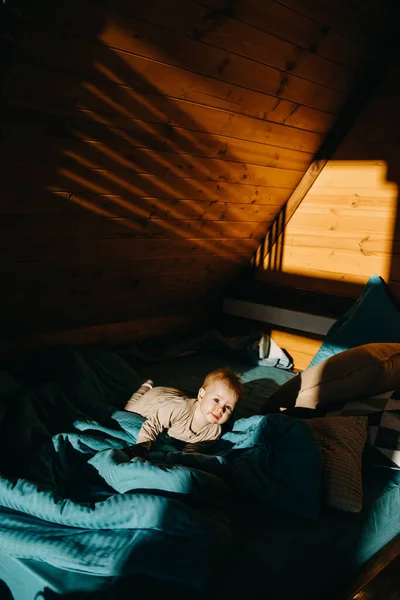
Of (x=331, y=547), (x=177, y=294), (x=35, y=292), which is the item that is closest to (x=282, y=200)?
(x=177, y=294)

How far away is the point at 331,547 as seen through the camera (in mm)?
1604

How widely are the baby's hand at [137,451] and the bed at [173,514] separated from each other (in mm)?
75

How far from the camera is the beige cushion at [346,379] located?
7.29ft

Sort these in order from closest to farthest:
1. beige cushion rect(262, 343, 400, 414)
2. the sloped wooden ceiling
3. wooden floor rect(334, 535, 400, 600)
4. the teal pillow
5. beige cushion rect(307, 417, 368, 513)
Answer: wooden floor rect(334, 535, 400, 600) < beige cushion rect(307, 417, 368, 513) < the sloped wooden ceiling < beige cushion rect(262, 343, 400, 414) < the teal pillow

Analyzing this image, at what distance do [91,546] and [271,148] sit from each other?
86.0 inches

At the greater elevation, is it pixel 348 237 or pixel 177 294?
pixel 348 237

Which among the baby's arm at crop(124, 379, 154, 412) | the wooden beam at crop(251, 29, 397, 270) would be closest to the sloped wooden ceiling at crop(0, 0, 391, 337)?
the wooden beam at crop(251, 29, 397, 270)

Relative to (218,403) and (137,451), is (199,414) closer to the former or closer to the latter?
(218,403)

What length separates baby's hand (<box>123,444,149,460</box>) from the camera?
1963mm

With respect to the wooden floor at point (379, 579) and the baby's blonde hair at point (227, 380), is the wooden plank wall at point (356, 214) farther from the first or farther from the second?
the wooden floor at point (379, 579)

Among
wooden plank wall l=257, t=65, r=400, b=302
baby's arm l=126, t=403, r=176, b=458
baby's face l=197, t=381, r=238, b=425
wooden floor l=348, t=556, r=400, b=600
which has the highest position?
wooden plank wall l=257, t=65, r=400, b=302

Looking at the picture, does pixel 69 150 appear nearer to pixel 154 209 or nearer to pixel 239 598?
pixel 154 209

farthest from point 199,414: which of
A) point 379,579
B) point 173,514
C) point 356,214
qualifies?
point 356,214

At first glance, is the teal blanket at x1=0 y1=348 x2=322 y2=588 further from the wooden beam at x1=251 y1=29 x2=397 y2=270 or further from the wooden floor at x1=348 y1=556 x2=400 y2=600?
the wooden beam at x1=251 y1=29 x2=397 y2=270
